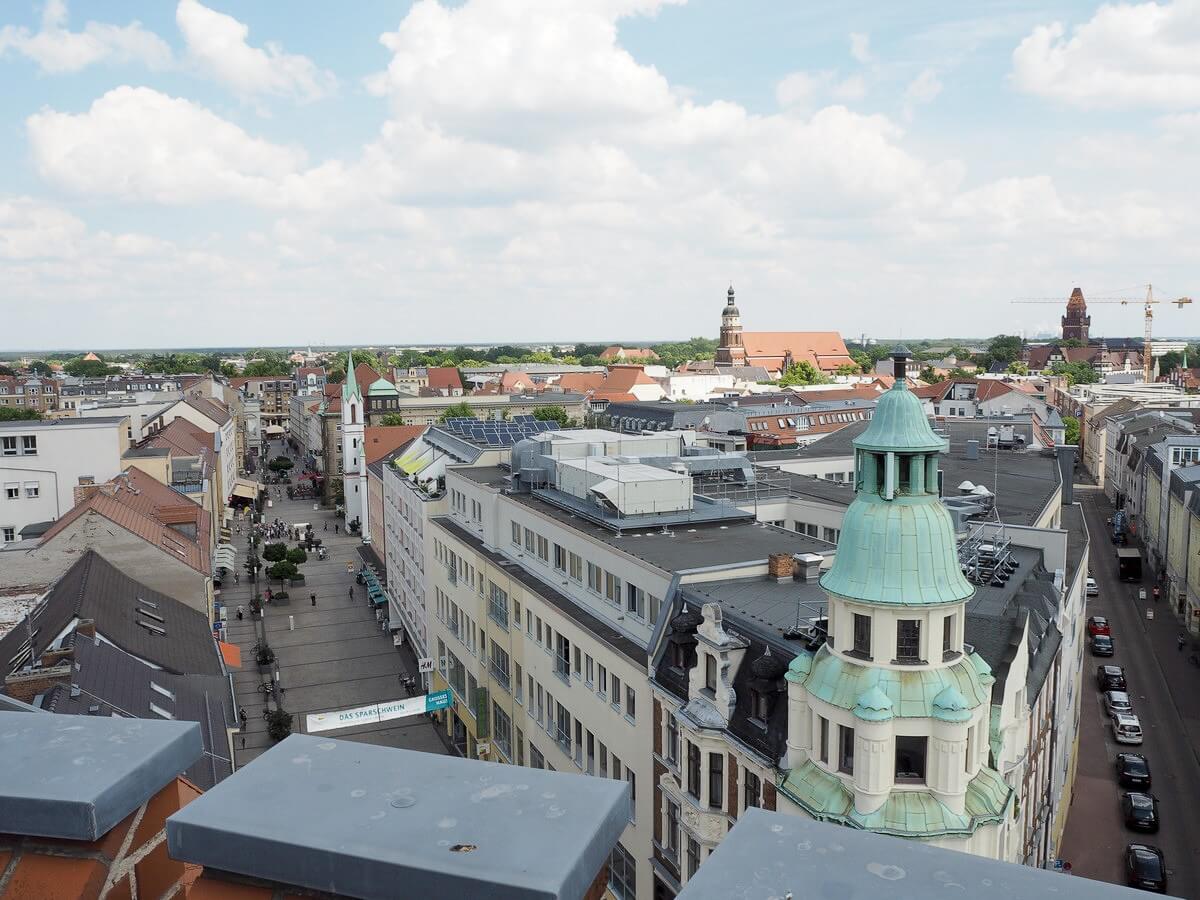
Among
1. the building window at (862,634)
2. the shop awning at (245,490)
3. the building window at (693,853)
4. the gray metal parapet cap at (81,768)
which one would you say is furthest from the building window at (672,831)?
the shop awning at (245,490)

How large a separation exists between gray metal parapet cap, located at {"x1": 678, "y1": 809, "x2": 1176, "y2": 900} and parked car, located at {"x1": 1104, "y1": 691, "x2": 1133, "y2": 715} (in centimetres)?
5793

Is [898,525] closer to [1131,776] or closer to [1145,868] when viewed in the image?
[1145,868]

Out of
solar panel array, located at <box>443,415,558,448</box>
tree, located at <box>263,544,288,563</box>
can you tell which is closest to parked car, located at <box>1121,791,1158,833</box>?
solar panel array, located at <box>443,415,558,448</box>

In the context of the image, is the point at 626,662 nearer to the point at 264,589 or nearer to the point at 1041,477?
the point at 1041,477

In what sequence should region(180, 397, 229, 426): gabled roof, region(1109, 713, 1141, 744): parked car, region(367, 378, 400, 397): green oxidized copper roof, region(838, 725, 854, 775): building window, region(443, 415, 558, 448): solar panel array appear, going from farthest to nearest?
region(367, 378, 400, 397): green oxidized copper roof, region(180, 397, 229, 426): gabled roof, region(443, 415, 558, 448): solar panel array, region(1109, 713, 1141, 744): parked car, region(838, 725, 854, 775): building window

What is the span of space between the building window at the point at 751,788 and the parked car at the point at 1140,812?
84.2ft

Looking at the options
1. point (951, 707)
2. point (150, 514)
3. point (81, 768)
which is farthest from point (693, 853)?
point (150, 514)

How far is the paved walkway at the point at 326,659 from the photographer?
182 feet

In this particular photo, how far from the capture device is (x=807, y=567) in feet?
109

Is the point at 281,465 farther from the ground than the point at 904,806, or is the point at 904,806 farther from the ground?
the point at 904,806

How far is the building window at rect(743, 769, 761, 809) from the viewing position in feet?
86.2

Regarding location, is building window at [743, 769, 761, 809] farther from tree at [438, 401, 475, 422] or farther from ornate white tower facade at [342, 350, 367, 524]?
tree at [438, 401, 475, 422]

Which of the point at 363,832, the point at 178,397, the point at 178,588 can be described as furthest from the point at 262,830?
the point at 178,397

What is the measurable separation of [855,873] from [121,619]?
4380cm
